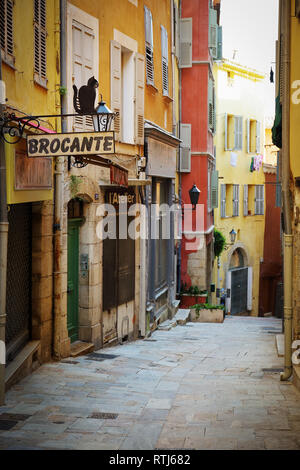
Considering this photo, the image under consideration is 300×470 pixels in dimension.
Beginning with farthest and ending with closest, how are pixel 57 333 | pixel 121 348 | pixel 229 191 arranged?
pixel 229 191 < pixel 121 348 < pixel 57 333

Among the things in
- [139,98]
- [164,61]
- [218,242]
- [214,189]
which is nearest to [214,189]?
[214,189]

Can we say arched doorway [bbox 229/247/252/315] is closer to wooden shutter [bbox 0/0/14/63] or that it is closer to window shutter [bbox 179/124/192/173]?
window shutter [bbox 179/124/192/173]

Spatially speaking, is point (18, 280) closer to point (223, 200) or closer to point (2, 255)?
point (2, 255)

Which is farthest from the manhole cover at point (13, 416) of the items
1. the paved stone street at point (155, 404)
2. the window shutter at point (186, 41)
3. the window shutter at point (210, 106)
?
the window shutter at point (210, 106)

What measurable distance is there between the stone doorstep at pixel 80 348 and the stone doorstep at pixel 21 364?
116 centimetres

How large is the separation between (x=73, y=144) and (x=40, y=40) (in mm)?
2504

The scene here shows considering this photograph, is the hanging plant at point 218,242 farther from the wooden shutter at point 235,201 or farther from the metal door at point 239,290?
the metal door at point 239,290

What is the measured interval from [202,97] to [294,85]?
39.5 feet

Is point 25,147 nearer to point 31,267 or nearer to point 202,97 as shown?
point 31,267

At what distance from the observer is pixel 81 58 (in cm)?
1052

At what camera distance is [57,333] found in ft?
32.0

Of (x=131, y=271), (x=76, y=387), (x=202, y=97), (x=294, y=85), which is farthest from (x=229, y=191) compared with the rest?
(x=76, y=387)

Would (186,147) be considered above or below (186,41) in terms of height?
below

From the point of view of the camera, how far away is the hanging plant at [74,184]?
32.9ft
